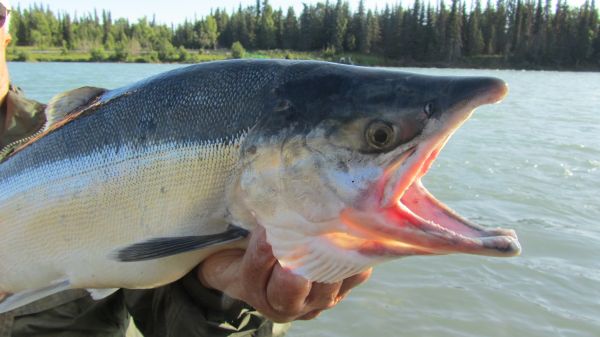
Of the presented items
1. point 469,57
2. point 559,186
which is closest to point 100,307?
point 559,186

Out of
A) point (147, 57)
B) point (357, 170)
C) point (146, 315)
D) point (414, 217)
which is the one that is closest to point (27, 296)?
point (146, 315)

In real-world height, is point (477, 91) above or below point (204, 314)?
above

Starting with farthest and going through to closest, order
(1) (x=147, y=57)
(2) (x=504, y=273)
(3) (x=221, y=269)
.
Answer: (1) (x=147, y=57), (2) (x=504, y=273), (3) (x=221, y=269)

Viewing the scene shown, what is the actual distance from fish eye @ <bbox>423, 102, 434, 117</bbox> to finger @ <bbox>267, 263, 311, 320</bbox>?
2.25 ft

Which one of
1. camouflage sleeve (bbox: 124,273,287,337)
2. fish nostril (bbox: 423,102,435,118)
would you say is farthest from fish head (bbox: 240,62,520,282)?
camouflage sleeve (bbox: 124,273,287,337)

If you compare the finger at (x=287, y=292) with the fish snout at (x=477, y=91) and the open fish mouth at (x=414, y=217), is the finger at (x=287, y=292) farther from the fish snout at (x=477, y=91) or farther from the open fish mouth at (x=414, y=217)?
the fish snout at (x=477, y=91)

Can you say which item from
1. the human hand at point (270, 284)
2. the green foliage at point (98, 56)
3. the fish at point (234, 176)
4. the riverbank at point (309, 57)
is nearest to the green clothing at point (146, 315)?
the human hand at point (270, 284)

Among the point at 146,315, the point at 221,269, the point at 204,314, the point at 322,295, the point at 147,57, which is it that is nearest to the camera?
the point at 322,295

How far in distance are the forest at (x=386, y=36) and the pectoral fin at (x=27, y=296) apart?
75396 mm

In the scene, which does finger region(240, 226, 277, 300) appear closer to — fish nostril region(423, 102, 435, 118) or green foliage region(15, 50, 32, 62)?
fish nostril region(423, 102, 435, 118)

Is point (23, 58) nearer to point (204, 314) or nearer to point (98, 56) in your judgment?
point (98, 56)

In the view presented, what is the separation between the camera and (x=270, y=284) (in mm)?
1954

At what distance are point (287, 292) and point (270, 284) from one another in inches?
3.1

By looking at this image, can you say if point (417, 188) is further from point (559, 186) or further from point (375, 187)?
point (559, 186)
